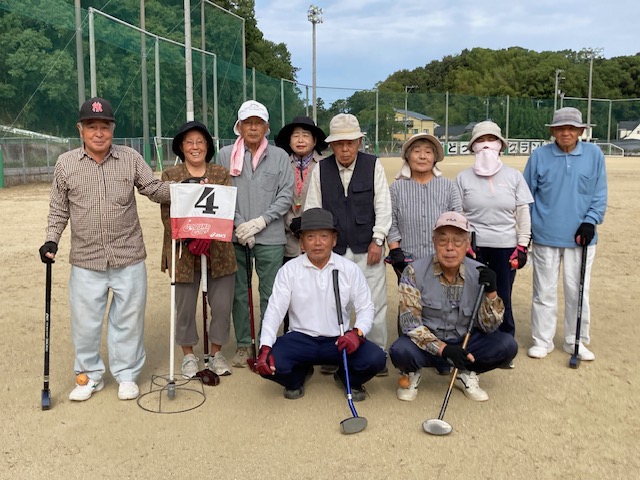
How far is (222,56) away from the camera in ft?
104

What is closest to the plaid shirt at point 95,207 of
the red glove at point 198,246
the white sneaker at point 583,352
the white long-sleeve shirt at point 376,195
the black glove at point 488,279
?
the red glove at point 198,246

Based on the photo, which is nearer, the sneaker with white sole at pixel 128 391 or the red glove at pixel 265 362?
the red glove at pixel 265 362

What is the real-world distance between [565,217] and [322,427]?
251cm

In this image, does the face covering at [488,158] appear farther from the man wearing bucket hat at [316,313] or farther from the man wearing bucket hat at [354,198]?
the man wearing bucket hat at [316,313]

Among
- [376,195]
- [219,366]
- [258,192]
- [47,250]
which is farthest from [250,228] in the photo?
[47,250]

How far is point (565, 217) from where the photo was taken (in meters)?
4.88

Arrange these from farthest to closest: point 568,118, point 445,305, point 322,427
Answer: point 568,118, point 445,305, point 322,427

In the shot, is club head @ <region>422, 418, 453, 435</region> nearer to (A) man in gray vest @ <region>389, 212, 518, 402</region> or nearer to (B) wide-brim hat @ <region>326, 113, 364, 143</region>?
(A) man in gray vest @ <region>389, 212, 518, 402</region>

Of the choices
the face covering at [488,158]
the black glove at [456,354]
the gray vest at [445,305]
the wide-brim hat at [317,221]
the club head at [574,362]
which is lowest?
the club head at [574,362]

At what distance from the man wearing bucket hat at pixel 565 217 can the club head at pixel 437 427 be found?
1.65m

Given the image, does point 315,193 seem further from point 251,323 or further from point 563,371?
point 563,371

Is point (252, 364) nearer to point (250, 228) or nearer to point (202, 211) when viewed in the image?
point (250, 228)

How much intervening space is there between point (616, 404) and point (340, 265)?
75.5 inches

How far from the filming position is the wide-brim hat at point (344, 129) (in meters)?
4.42
